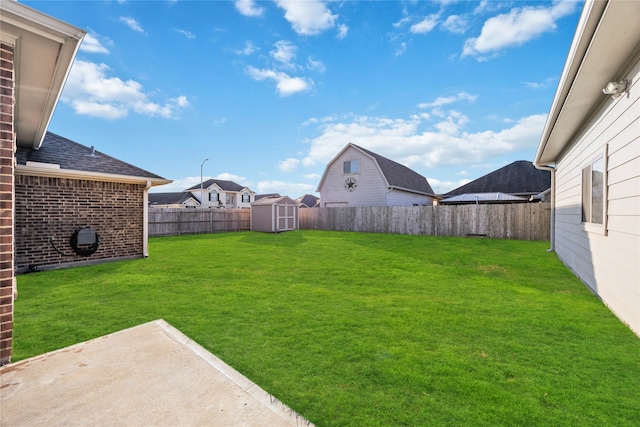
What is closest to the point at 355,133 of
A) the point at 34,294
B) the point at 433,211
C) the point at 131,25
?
the point at 433,211

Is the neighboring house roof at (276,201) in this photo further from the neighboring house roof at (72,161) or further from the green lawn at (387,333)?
the green lawn at (387,333)

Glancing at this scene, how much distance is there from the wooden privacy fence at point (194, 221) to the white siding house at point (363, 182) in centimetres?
665

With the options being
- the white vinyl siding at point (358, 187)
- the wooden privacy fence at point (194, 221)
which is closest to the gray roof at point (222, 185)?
the wooden privacy fence at point (194, 221)

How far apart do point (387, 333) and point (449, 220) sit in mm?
12472

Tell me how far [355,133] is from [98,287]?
20137mm

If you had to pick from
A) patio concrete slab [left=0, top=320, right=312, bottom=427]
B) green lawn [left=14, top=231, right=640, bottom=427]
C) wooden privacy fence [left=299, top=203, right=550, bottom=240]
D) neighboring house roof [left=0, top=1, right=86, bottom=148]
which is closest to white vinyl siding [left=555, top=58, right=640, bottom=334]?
green lawn [left=14, top=231, right=640, bottom=427]

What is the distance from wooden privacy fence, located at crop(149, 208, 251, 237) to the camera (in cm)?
1525

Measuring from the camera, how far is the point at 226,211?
18172 mm

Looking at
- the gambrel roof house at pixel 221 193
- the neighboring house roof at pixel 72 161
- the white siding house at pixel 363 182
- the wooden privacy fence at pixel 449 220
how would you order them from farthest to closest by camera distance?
the gambrel roof house at pixel 221 193
the white siding house at pixel 363 182
the wooden privacy fence at pixel 449 220
the neighboring house roof at pixel 72 161

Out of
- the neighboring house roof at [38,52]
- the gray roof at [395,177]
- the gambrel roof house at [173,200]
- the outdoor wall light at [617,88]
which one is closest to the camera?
the neighboring house roof at [38,52]

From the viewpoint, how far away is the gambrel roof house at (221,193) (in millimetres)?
37531

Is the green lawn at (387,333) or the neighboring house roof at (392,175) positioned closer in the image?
the green lawn at (387,333)

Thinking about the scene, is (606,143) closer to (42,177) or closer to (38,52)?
(38,52)

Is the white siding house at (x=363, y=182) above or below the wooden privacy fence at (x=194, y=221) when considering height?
above
